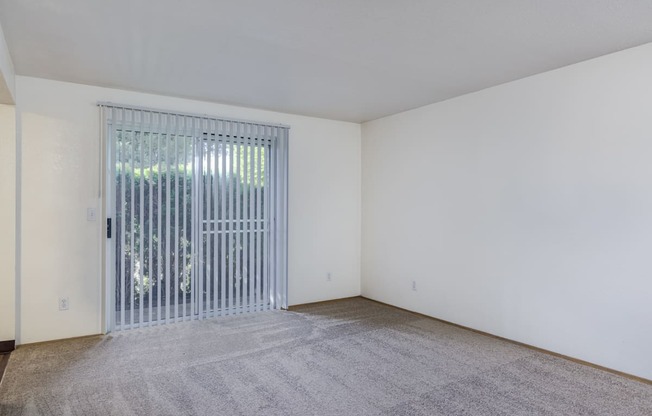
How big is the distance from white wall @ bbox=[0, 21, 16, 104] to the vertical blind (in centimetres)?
72

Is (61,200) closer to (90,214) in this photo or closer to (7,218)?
(90,214)

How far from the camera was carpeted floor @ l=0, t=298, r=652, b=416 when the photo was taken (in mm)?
2428

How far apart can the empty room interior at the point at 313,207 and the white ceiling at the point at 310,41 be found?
22 mm

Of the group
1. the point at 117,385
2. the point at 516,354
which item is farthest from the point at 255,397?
the point at 516,354

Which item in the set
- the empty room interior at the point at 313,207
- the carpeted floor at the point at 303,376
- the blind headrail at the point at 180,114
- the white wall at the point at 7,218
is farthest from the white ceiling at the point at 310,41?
the carpeted floor at the point at 303,376

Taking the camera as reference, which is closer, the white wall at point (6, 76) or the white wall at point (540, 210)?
the white wall at point (6, 76)

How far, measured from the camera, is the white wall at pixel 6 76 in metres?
2.60

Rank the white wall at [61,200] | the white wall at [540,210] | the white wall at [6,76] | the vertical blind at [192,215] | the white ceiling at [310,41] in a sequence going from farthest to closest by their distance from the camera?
the vertical blind at [192,215] < the white wall at [61,200] < the white wall at [540,210] < the white wall at [6,76] < the white ceiling at [310,41]

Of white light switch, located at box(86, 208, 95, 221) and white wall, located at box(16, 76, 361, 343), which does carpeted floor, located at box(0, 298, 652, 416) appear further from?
white light switch, located at box(86, 208, 95, 221)

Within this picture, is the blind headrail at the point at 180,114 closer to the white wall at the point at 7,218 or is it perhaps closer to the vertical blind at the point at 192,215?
the vertical blind at the point at 192,215

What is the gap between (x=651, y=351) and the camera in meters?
2.75

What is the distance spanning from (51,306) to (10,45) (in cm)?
222

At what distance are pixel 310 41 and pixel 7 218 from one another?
Answer: 295 cm

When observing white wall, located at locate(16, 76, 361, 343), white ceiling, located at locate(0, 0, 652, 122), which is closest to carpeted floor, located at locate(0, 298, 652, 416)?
white wall, located at locate(16, 76, 361, 343)
